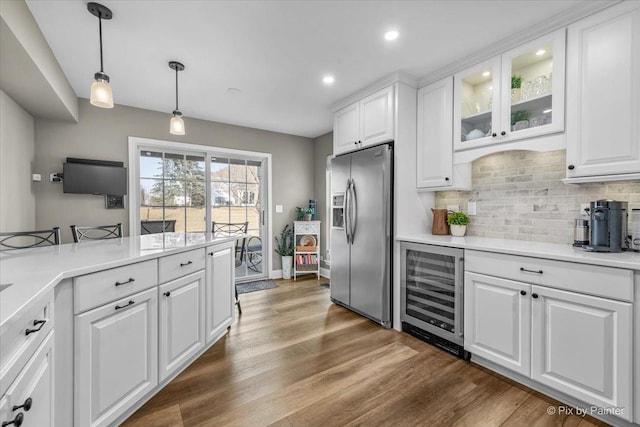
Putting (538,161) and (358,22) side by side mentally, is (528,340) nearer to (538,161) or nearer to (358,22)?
(538,161)

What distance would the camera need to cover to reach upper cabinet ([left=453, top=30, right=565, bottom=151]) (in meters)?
2.03

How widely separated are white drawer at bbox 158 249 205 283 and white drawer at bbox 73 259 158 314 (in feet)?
0.22

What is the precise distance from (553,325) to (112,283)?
8.35 feet

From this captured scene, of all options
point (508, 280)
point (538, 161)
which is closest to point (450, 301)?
point (508, 280)

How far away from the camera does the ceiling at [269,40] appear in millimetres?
1895

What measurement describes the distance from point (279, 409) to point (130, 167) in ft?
11.2

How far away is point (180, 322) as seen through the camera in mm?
1953

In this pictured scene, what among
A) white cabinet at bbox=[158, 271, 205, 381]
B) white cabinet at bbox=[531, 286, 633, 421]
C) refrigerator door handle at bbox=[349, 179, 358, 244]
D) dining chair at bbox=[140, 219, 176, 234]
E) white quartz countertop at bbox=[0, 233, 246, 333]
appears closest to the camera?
white quartz countertop at bbox=[0, 233, 246, 333]

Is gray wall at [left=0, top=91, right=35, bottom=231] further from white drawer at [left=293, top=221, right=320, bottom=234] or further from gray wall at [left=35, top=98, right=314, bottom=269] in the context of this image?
white drawer at [left=293, top=221, right=320, bottom=234]

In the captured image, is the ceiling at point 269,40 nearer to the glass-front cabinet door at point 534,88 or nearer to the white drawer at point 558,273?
the glass-front cabinet door at point 534,88

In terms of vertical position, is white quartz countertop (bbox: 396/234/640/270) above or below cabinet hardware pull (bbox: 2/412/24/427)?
above

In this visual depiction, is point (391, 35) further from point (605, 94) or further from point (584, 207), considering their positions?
point (584, 207)

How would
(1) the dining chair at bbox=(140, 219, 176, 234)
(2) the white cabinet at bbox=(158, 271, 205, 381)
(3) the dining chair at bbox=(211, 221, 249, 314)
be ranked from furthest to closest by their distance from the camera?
(3) the dining chair at bbox=(211, 221, 249, 314) → (1) the dining chair at bbox=(140, 219, 176, 234) → (2) the white cabinet at bbox=(158, 271, 205, 381)

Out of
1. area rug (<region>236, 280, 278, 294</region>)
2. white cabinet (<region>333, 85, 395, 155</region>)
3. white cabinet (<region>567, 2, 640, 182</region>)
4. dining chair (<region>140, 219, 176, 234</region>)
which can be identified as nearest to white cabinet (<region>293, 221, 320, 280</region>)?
area rug (<region>236, 280, 278, 294</region>)
